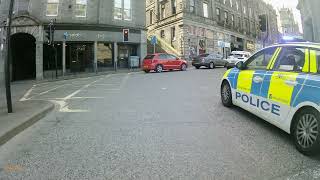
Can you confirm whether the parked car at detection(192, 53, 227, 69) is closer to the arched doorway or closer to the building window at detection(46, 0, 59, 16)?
the building window at detection(46, 0, 59, 16)

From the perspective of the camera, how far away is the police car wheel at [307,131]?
4984 mm

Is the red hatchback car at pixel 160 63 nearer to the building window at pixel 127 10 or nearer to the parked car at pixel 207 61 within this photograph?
the parked car at pixel 207 61

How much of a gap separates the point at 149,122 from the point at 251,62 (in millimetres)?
2488

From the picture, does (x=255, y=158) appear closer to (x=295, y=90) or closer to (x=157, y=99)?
(x=295, y=90)

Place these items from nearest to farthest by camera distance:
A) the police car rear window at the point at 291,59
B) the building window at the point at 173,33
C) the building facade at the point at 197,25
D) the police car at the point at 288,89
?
the police car at the point at 288,89 < the police car rear window at the point at 291,59 < the building facade at the point at 197,25 < the building window at the point at 173,33

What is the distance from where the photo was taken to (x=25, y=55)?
30.4m

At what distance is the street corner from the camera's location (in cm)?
667

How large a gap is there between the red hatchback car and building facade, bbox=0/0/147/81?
5.20m

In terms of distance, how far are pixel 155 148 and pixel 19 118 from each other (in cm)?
385

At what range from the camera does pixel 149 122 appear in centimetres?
756

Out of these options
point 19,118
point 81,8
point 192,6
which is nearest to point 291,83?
point 19,118

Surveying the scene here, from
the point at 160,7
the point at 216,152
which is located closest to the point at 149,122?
the point at 216,152

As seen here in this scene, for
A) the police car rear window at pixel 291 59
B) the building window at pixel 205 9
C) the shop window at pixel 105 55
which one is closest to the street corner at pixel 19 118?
the police car rear window at pixel 291 59

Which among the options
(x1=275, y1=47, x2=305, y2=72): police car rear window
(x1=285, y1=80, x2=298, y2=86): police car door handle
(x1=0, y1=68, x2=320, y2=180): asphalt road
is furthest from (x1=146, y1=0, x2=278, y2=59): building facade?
(x1=285, y1=80, x2=298, y2=86): police car door handle
